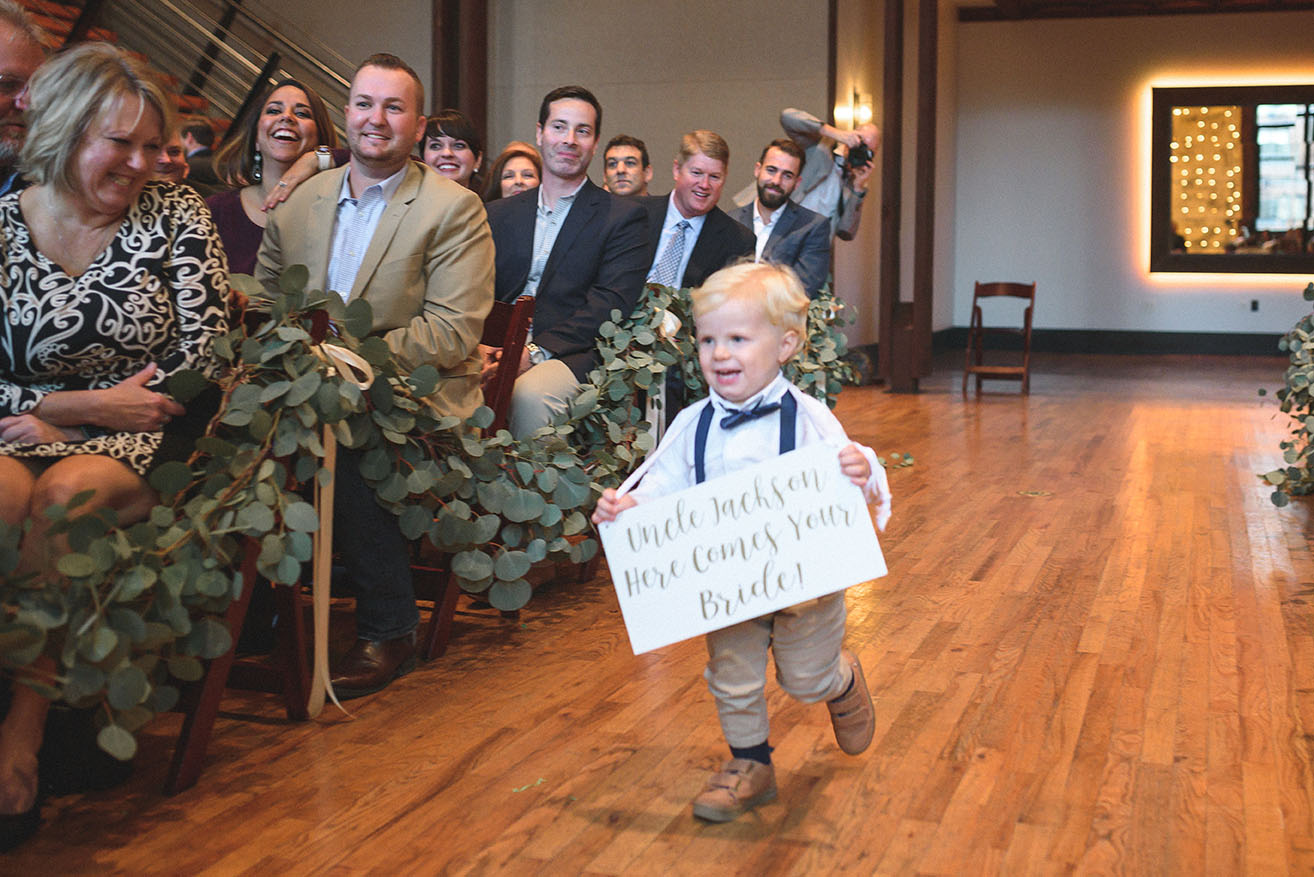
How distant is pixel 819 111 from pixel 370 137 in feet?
23.4

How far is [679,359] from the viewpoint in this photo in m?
4.06

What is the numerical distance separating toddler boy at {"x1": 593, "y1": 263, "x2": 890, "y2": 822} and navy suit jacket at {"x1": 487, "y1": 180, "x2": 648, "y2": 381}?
63.5 inches

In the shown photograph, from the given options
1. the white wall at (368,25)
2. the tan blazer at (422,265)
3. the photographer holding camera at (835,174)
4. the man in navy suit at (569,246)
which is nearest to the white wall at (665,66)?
the white wall at (368,25)

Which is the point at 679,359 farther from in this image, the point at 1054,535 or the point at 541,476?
the point at 1054,535

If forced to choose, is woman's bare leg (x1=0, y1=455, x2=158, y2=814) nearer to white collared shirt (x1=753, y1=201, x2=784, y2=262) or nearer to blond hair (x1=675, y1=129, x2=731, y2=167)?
blond hair (x1=675, y1=129, x2=731, y2=167)

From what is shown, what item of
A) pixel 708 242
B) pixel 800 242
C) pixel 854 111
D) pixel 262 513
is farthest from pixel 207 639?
pixel 854 111

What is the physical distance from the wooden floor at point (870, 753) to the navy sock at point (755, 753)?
0.28ft

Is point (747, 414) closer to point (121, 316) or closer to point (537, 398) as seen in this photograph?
point (121, 316)

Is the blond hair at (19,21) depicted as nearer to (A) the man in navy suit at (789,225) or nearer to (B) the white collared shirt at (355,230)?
(B) the white collared shirt at (355,230)

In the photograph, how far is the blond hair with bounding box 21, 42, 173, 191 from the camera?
2.36m

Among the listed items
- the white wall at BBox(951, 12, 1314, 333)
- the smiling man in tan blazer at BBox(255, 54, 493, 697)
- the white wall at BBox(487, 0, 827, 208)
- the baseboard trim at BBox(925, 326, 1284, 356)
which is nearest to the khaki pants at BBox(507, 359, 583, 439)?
the smiling man in tan blazer at BBox(255, 54, 493, 697)

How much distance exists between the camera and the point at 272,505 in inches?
92.8

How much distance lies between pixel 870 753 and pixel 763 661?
42 cm

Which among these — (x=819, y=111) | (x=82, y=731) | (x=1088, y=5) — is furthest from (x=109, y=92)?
(x=1088, y=5)
